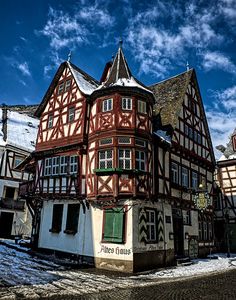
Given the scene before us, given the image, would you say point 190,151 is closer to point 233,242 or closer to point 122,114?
point 122,114

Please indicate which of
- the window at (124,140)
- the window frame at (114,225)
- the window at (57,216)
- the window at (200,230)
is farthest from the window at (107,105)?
the window at (200,230)

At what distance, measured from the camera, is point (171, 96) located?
23.4 m

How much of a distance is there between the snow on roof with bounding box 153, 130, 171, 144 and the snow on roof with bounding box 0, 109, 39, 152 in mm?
18450

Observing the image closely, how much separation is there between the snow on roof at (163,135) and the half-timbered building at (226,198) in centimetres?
1375

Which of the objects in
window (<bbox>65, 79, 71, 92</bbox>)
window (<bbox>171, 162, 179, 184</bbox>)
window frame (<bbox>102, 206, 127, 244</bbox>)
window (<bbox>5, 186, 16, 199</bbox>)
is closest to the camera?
window frame (<bbox>102, 206, 127, 244</bbox>)

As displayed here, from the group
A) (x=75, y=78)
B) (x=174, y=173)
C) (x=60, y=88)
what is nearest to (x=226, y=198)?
(x=174, y=173)

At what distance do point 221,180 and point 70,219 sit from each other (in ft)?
64.1

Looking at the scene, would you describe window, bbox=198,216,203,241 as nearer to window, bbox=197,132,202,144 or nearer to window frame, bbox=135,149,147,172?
window, bbox=197,132,202,144

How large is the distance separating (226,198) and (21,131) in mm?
25559

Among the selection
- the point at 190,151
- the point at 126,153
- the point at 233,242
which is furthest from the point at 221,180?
the point at 126,153

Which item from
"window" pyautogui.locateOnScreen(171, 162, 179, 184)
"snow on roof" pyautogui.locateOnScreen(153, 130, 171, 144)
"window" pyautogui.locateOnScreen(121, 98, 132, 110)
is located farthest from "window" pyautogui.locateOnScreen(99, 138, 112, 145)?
"window" pyautogui.locateOnScreen(171, 162, 179, 184)

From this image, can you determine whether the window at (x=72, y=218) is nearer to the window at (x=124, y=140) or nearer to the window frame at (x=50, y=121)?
the window at (x=124, y=140)

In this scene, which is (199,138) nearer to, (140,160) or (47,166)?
(140,160)

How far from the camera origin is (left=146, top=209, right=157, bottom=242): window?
16236 millimetres
